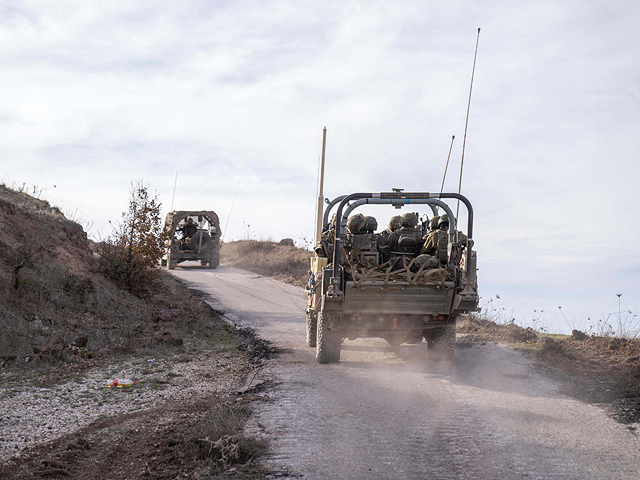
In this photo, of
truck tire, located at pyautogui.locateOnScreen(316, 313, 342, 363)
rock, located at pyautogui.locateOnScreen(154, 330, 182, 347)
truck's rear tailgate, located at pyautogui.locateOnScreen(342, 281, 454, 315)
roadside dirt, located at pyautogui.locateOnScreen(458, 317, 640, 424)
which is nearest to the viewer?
roadside dirt, located at pyautogui.locateOnScreen(458, 317, 640, 424)

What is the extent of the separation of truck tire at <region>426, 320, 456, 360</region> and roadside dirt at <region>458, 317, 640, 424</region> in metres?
1.49

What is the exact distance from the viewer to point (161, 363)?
9.35 metres

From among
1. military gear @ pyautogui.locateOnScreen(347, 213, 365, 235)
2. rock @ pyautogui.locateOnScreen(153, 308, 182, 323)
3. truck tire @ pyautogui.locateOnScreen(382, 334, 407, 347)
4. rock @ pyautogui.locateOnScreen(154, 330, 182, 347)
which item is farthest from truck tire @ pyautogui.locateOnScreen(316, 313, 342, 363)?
rock @ pyautogui.locateOnScreen(153, 308, 182, 323)

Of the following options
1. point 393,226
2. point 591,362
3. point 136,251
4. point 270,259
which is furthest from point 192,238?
point 591,362

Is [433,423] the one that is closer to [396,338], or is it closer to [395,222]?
[396,338]

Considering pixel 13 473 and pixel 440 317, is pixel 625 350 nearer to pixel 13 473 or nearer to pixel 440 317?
pixel 440 317

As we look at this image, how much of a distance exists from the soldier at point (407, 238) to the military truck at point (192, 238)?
19.4 metres

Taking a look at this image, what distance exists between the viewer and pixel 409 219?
9.31m

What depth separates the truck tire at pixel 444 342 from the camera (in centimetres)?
907

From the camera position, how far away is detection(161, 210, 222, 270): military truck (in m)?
27.4

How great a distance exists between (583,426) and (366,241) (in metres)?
4.17

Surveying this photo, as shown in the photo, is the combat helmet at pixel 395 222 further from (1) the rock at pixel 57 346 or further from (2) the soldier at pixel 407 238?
(1) the rock at pixel 57 346

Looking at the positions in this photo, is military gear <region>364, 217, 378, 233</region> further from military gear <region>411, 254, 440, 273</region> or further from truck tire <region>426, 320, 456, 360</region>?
truck tire <region>426, 320, 456, 360</region>

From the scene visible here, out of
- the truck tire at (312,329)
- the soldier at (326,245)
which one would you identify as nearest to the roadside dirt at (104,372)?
the truck tire at (312,329)
